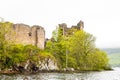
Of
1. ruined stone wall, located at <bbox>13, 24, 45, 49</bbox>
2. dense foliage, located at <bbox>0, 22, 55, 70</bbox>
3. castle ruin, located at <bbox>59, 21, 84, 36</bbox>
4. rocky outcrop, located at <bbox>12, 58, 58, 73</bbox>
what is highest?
castle ruin, located at <bbox>59, 21, 84, 36</bbox>

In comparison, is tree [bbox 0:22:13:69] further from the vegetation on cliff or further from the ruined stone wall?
the vegetation on cliff

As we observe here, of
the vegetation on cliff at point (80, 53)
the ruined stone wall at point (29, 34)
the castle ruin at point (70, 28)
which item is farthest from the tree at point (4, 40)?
the castle ruin at point (70, 28)

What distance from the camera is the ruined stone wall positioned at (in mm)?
85188

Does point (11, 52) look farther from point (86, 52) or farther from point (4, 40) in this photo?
point (86, 52)

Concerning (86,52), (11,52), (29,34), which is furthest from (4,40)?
(86,52)

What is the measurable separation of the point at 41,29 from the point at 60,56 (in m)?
9.32

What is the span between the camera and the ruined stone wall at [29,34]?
85188mm

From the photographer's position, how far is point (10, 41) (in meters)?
78.7

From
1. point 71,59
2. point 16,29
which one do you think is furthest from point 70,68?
point 16,29

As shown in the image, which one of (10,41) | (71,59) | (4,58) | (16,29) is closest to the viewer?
(4,58)

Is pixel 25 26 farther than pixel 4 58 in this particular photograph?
Yes

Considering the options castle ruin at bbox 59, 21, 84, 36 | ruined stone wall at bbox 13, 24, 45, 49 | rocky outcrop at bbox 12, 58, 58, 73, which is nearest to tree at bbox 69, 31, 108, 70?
ruined stone wall at bbox 13, 24, 45, 49

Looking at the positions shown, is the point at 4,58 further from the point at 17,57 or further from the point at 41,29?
the point at 41,29

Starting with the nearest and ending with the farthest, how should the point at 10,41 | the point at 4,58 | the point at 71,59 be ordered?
the point at 4,58, the point at 10,41, the point at 71,59
